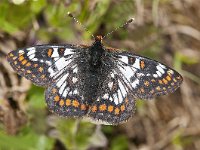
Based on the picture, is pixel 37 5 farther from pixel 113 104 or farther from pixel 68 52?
pixel 113 104

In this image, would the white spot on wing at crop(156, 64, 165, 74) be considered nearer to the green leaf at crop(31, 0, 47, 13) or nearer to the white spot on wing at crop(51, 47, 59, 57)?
the white spot on wing at crop(51, 47, 59, 57)

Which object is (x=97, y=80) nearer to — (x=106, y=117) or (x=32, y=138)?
(x=106, y=117)

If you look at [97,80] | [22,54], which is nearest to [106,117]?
[97,80]

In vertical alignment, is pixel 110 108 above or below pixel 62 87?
below

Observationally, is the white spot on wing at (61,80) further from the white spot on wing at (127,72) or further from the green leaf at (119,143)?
the green leaf at (119,143)

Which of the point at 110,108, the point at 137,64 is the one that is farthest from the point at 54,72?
the point at 137,64

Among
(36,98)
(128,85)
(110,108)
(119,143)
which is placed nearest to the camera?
(110,108)

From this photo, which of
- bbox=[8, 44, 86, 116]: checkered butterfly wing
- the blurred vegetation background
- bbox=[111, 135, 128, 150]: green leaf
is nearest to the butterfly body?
bbox=[8, 44, 86, 116]: checkered butterfly wing

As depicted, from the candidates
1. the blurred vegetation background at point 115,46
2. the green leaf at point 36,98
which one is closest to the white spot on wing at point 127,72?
the blurred vegetation background at point 115,46
